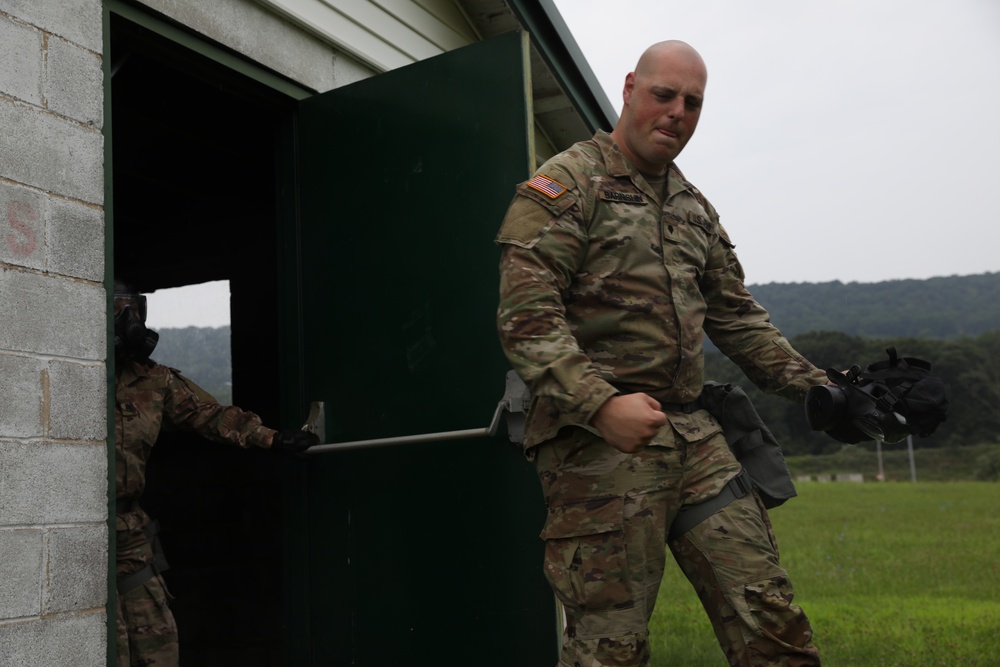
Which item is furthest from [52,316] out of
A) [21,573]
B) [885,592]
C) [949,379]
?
[949,379]

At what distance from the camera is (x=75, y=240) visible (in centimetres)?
Answer: 322

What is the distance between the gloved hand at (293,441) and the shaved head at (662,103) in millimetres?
1711

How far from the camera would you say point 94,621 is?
3131 mm

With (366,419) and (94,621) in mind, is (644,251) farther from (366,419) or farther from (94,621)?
(94,621)

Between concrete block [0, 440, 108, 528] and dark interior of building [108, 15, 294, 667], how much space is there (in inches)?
120

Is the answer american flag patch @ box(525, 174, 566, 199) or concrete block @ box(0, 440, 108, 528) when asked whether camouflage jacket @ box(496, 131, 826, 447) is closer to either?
american flag patch @ box(525, 174, 566, 199)

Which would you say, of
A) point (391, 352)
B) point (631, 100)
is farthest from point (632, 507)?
point (391, 352)

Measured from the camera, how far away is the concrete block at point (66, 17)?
3.14m

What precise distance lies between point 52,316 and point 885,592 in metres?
9.07

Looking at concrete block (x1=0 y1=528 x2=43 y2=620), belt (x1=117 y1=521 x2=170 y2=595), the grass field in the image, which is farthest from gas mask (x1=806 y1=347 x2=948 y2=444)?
the grass field

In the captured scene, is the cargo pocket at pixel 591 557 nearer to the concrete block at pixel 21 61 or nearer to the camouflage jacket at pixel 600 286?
the camouflage jacket at pixel 600 286

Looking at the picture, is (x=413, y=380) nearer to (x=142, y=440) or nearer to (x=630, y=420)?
(x=142, y=440)

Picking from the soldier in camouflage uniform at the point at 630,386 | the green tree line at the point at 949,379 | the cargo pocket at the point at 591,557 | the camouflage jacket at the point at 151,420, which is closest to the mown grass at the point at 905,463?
the green tree line at the point at 949,379

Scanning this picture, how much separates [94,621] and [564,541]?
4.46 feet
